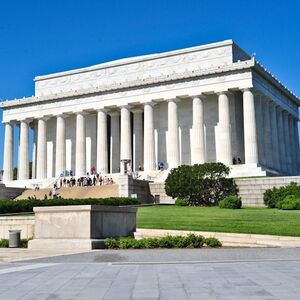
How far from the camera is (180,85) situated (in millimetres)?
74750

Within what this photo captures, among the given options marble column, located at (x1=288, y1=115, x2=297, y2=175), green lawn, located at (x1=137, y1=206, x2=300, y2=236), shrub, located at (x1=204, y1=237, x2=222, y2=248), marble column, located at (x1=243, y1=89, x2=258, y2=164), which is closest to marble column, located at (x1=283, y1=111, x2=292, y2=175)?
marble column, located at (x1=288, y1=115, x2=297, y2=175)

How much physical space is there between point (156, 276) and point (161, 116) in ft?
224

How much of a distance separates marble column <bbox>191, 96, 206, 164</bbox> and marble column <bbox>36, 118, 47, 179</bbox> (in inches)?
1051

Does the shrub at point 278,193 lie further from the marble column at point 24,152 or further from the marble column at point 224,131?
the marble column at point 24,152

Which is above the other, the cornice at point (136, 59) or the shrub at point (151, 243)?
the cornice at point (136, 59)

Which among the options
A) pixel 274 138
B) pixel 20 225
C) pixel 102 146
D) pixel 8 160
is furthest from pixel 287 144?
pixel 20 225

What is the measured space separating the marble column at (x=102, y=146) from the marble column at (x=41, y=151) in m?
11.1

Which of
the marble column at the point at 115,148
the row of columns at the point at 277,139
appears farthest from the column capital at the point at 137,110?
the row of columns at the point at 277,139

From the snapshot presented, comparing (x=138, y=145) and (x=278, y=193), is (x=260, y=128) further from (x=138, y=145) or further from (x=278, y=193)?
(x=278, y=193)

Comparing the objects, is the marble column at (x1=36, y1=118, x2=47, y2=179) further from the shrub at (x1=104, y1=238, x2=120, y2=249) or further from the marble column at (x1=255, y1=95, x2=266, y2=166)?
the shrub at (x1=104, y1=238, x2=120, y2=249)

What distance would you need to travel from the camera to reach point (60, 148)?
83.9m

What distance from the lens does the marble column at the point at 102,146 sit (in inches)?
3138

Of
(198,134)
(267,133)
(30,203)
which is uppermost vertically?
(267,133)

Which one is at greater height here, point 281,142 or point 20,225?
point 281,142
